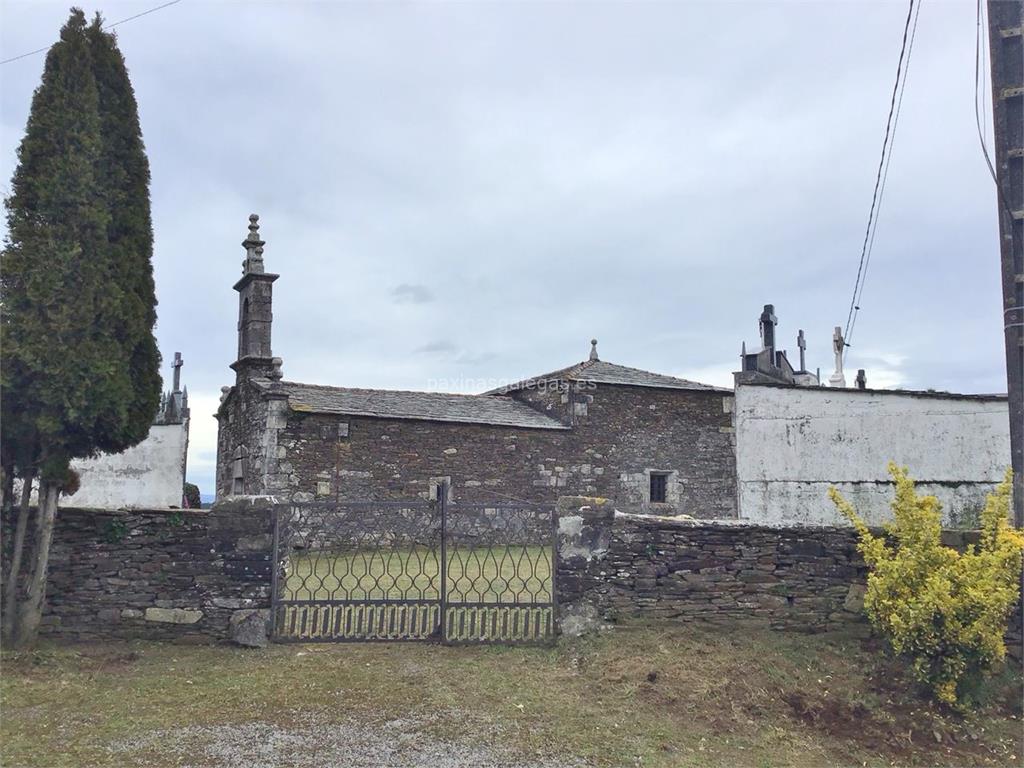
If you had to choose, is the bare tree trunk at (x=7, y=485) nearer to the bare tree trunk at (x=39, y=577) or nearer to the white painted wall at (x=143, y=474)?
the bare tree trunk at (x=39, y=577)

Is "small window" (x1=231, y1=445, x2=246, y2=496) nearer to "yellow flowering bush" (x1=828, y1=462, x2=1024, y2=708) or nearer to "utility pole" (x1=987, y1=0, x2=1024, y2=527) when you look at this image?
"yellow flowering bush" (x1=828, y1=462, x2=1024, y2=708)

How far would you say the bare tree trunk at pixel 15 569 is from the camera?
7.37m

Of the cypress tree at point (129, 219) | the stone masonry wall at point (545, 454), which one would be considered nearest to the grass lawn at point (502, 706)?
the cypress tree at point (129, 219)

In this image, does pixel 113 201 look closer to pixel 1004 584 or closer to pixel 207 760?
pixel 207 760

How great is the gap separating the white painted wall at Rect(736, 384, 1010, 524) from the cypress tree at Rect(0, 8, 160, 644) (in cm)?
1117

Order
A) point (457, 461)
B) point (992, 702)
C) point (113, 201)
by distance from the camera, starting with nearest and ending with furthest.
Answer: point (992, 702), point (113, 201), point (457, 461)

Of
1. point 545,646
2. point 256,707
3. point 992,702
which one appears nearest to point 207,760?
point 256,707

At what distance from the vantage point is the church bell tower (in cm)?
1830

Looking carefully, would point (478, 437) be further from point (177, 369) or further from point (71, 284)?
point (177, 369)

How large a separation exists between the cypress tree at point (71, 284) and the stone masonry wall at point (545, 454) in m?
9.11

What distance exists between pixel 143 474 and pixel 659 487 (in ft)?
47.4

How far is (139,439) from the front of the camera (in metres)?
8.08

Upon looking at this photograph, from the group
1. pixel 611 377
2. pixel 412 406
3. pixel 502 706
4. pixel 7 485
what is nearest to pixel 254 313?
pixel 412 406

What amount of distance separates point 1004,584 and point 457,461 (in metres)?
13.1
